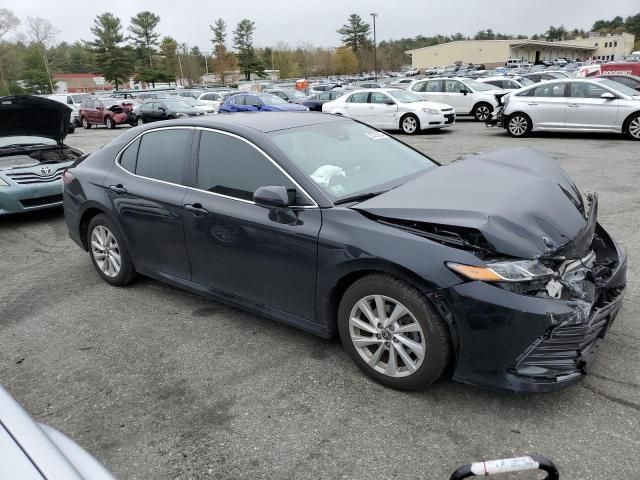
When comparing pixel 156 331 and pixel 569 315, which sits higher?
pixel 569 315

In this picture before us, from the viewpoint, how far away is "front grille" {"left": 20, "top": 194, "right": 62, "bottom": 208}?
711 cm

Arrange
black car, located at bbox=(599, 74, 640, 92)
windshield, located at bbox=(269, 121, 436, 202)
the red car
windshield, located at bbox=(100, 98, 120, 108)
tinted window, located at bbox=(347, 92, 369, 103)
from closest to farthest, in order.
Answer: windshield, located at bbox=(269, 121, 436, 202) → black car, located at bbox=(599, 74, 640, 92) → tinted window, located at bbox=(347, 92, 369, 103) → the red car → windshield, located at bbox=(100, 98, 120, 108)

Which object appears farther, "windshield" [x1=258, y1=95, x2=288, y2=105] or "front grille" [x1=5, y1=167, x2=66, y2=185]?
"windshield" [x1=258, y1=95, x2=288, y2=105]

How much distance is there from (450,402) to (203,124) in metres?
2.66

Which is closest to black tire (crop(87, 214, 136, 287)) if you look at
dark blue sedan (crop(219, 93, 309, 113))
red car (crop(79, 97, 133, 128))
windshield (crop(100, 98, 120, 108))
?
dark blue sedan (crop(219, 93, 309, 113))

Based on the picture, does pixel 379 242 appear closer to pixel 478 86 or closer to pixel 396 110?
pixel 396 110

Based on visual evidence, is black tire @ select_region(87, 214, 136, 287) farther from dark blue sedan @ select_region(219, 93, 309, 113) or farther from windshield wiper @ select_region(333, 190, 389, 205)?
dark blue sedan @ select_region(219, 93, 309, 113)

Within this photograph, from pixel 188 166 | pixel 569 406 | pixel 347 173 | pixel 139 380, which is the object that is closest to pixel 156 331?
pixel 139 380

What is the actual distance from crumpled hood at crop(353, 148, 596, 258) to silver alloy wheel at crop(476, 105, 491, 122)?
1573 cm

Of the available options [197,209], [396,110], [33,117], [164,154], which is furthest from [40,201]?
[396,110]

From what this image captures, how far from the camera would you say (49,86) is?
7775 cm

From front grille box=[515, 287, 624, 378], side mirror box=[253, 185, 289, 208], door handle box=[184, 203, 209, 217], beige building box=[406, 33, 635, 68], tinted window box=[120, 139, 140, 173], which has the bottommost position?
front grille box=[515, 287, 624, 378]

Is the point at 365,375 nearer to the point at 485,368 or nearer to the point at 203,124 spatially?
the point at 485,368

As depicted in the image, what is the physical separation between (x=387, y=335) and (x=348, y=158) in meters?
1.40
